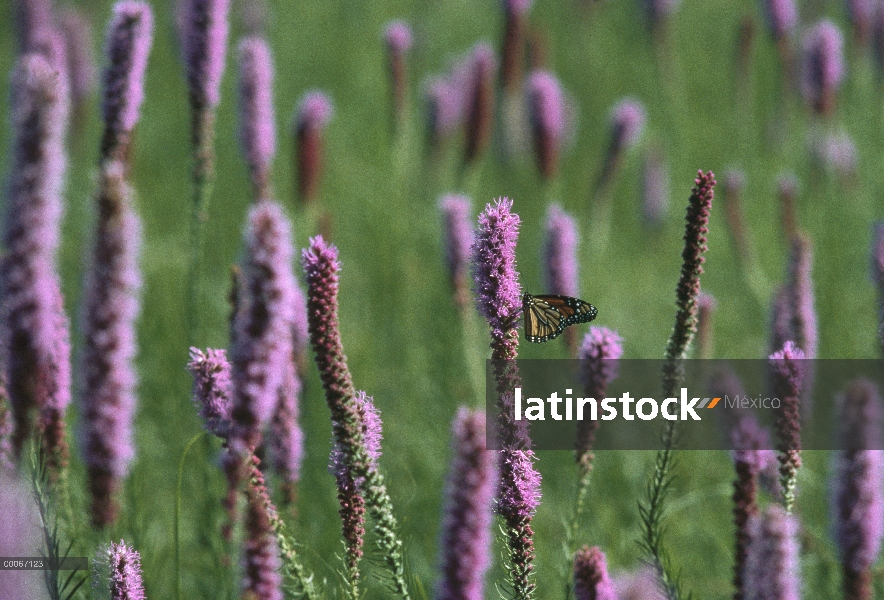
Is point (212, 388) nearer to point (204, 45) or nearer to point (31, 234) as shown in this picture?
point (31, 234)

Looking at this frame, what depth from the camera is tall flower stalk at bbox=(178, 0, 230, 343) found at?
133 inches

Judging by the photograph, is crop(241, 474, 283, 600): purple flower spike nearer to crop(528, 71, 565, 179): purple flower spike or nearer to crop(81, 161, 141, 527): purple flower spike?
crop(81, 161, 141, 527): purple flower spike

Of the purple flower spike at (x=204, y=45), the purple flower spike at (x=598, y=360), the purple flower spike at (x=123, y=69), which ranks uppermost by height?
the purple flower spike at (x=204, y=45)

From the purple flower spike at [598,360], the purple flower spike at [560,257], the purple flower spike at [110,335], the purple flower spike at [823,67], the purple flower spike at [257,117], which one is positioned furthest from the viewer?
the purple flower spike at [823,67]

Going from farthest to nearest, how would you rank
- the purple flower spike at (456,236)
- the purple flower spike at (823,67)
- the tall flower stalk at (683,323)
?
the purple flower spike at (823,67) → the purple flower spike at (456,236) → the tall flower stalk at (683,323)

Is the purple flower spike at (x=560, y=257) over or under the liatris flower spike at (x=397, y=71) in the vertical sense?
under

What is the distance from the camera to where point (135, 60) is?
2787mm

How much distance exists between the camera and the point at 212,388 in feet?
6.41

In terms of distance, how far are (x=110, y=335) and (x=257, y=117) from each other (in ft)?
9.15

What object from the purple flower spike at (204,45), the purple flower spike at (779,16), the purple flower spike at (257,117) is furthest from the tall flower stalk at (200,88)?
the purple flower spike at (779,16)

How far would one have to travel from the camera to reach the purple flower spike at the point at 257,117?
4.15 meters

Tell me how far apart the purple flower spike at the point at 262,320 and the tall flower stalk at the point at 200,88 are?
1.71 metres

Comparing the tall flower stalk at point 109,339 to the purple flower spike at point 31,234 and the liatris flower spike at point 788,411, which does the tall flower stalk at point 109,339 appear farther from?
the liatris flower spike at point 788,411

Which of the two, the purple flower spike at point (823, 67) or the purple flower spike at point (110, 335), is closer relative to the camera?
the purple flower spike at point (110, 335)
